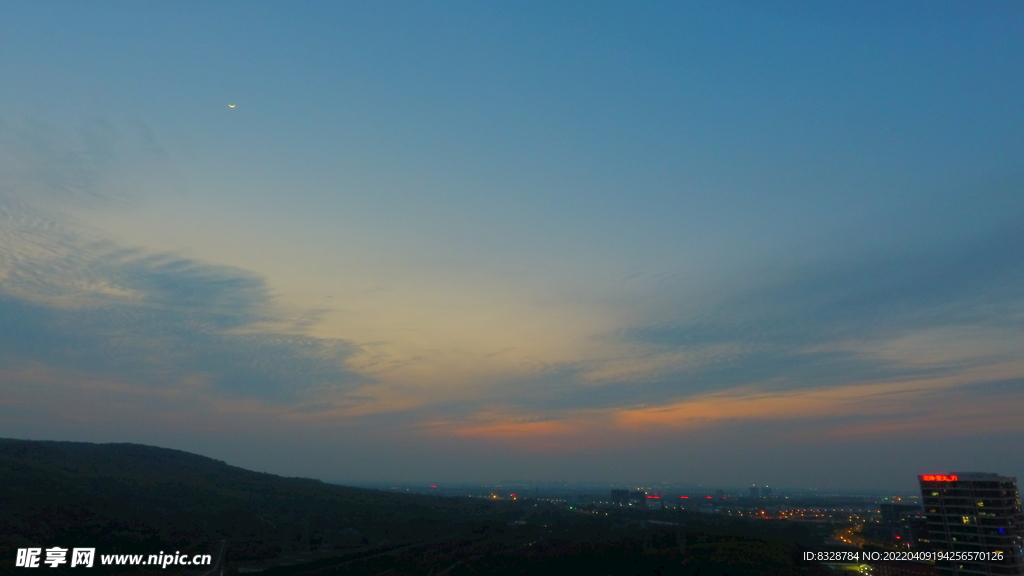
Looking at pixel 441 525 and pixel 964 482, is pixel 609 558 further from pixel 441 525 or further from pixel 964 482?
pixel 441 525

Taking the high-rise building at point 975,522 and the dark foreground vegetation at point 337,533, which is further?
the dark foreground vegetation at point 337,533

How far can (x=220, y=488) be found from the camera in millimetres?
102625

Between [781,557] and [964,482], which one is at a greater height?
[964,482]

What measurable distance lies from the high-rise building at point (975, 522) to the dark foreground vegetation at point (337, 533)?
11825mm

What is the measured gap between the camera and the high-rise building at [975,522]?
1752 inches

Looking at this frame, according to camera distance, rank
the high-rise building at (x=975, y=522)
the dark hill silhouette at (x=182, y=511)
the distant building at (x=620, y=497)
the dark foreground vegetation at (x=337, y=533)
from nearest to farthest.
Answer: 1. the high-rise building at (x=975, y=522)
2. the dark foreground vegetation at (x=337, y=533)
3. the dark hill silhouette at (x=182, y=511)
4. the distant building at (x=620, y=497)

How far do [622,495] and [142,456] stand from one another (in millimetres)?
126464

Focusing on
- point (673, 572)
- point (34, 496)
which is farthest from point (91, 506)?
point (673, 572)

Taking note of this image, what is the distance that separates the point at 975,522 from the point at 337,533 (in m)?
69.1

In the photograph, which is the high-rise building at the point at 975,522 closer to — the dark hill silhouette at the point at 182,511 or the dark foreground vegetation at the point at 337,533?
the dark foreground vegetation at the point at 337,533

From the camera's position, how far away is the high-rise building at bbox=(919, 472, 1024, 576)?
4450cm

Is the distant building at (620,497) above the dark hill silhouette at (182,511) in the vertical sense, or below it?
below

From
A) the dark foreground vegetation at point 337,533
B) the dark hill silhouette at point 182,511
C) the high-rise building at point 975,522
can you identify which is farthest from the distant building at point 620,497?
the high-rise building at point 975,522

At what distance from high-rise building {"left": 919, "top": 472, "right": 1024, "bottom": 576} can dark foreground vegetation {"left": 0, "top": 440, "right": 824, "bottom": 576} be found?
1182 centimetres
